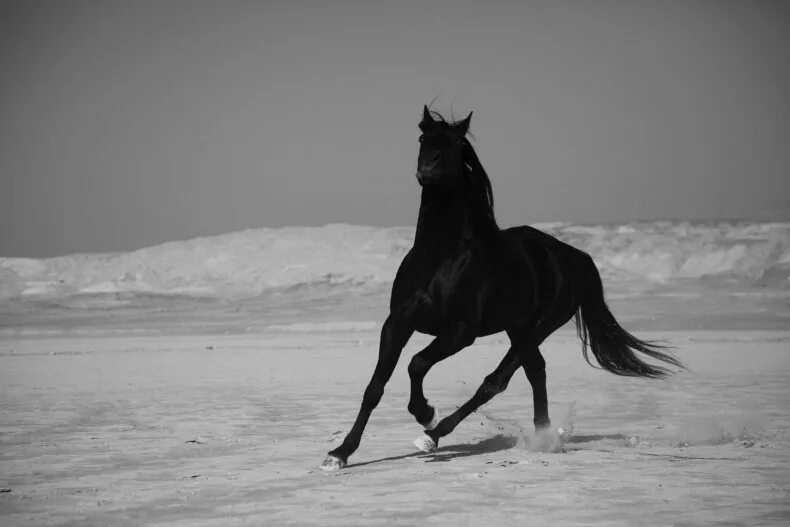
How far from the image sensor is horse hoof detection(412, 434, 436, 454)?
724cm

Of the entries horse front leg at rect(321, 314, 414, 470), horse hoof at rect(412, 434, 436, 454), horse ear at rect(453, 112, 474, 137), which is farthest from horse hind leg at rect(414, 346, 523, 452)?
horse ear at rect(453, 112, 474, 137)

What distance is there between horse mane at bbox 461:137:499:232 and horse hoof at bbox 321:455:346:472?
200cm

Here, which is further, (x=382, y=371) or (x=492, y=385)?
(x=492, y=385)

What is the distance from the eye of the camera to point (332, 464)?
21.6 ft

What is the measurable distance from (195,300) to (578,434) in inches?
1585

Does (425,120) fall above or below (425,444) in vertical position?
above

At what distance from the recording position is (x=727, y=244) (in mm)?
47562

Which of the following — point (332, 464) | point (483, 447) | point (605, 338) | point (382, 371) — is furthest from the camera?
point (605, 338)

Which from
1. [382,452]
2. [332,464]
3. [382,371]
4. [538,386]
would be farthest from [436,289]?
[538,386]

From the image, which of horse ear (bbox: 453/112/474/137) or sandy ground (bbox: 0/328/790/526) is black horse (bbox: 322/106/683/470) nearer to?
horse ear (bbox: 453/112/474/137)

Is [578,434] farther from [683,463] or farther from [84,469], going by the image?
[84,469]

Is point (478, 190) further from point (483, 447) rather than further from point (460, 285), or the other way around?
point (483, 447)

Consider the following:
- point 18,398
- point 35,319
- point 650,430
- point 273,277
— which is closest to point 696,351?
point 650,430

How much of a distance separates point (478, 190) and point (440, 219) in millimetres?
623
